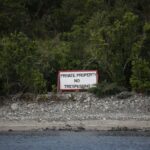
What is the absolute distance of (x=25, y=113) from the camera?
20078 mm

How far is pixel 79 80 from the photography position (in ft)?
75.6

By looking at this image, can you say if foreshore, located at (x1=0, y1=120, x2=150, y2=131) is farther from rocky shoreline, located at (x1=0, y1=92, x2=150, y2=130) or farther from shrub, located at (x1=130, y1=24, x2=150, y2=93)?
shrub, located at (x1=130, y1=24, x2=150, y2=93)

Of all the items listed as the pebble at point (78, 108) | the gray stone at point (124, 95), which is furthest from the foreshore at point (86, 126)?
the gray stone at point (124, 95)

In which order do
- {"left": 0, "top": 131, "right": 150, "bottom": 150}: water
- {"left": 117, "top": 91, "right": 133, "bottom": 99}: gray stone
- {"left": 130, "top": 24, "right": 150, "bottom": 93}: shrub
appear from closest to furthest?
{"left": 0, "top": 131, "right": 150, "bottom": 150}: water
{"left": 117, "top": 91, "right": 133, "bottom": 99}: gray stone
{"left": 130, "top": 24, "right": 150, "bottom": 93}: shrub

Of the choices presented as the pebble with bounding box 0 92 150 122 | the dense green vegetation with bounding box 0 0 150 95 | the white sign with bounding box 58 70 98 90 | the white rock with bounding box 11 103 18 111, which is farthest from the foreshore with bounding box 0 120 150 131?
the white sign with bounding box 58 70 98 90

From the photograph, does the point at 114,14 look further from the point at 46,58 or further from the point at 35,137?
the point at 35,137

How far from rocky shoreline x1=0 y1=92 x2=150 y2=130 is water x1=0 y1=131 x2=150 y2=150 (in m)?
0.98

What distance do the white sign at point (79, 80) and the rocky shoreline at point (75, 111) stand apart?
2.47 ft

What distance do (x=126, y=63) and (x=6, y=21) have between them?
729 inches

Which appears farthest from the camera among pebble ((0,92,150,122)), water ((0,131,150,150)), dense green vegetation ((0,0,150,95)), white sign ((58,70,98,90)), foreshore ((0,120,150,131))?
white sign ((58,70,98,90))

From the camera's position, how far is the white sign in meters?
23.0

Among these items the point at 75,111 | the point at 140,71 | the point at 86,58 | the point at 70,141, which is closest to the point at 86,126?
the point at 75,111

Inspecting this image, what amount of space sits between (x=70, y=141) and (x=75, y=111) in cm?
449

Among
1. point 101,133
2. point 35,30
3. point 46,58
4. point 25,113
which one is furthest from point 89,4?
point 101,133
